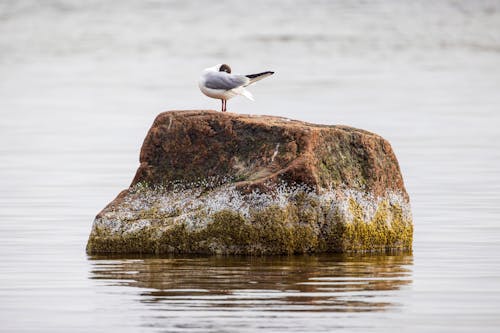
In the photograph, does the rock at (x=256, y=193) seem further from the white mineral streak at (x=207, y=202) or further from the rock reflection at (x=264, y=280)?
the rock reflection at (x=264, y=280)

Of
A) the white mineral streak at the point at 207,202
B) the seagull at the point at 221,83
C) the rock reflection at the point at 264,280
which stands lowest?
the rock reflection at the point at 264,280

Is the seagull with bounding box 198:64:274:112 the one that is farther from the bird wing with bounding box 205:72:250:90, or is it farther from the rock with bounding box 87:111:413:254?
the rock with bounding box 87:111:413:254

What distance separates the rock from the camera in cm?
1350

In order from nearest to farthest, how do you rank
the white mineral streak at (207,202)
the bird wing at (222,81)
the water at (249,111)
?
the water at (249,111) → the white mineral streak at (207,202) → the bird wing at (222,81)

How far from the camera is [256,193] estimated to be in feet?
43.9

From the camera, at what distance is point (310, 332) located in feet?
30.7

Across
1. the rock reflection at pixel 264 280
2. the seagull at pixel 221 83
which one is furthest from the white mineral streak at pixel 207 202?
the seagull at pixel 221 83

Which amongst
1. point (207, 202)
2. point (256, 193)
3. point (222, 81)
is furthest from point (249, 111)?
point (256, 193)

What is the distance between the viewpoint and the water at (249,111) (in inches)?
413

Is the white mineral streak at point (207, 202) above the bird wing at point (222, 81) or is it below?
below

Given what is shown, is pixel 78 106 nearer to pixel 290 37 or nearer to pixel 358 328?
pixel 290 37

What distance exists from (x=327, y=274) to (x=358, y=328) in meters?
2.70

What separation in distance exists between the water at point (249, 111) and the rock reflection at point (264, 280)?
3 centimetres

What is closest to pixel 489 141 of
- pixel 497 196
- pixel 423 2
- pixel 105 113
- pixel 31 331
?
pixel 497 196
